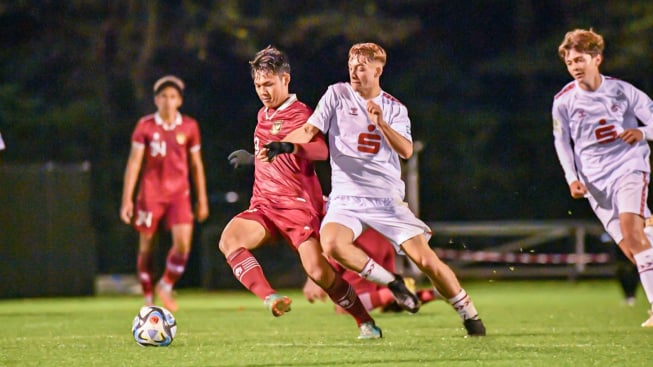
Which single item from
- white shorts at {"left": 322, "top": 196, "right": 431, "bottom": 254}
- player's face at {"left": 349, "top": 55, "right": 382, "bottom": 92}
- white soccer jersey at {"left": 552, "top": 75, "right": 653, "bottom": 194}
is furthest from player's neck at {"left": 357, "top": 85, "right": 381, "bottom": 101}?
white soccer jersey at {"left": 552, "top": 75, "right": 653, "bottom": 194}

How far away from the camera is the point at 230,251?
28.1 feet

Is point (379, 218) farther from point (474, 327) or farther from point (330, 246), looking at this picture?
point (474, 327)

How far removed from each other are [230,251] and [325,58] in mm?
15468

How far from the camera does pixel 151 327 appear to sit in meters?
8.22

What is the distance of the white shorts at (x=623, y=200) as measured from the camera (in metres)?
9.60

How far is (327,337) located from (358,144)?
1.32 metres

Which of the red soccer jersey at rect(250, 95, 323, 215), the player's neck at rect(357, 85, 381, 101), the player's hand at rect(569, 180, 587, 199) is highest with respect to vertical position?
the player's neck at rect(357, 85, 381, 101)

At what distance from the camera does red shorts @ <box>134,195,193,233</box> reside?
13094 millimetres

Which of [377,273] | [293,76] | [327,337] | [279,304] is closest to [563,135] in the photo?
[377,273]

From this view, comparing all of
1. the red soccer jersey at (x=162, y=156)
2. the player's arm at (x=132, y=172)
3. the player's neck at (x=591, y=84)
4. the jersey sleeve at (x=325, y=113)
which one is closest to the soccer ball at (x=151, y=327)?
the jersey sleeve at (x=325, y=113)

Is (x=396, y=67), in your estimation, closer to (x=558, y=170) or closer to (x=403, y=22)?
(x=403, y=22)

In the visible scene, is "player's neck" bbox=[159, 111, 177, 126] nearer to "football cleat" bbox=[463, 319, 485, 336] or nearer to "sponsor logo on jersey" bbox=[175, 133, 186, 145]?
"sponsor logo on jersey" bbox=[175, 133, 186, 145]

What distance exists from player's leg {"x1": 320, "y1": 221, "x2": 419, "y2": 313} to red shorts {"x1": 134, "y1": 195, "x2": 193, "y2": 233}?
468 cm

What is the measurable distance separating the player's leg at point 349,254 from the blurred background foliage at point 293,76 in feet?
38.4
